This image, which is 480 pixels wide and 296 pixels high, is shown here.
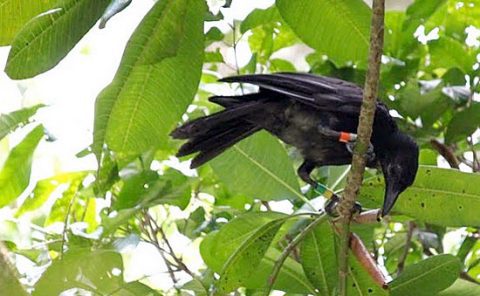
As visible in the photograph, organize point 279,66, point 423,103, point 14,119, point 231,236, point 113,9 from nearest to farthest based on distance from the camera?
1. point 113,9
2. point 231,236
3. point 14,119
4. point 423,103
5. point 279,66

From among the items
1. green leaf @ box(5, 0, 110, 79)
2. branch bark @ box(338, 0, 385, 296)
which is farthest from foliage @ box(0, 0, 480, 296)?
branch bark @ box(338, 0, 385, 296)

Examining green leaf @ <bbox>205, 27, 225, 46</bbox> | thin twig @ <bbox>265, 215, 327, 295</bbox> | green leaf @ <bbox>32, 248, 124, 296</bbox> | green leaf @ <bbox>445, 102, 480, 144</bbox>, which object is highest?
green leaf @ <bbox>205, 27, 225, 46</bbox>

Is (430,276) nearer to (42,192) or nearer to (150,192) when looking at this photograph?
(150,192)

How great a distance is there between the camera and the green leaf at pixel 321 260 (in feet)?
4.74

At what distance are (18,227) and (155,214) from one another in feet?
1.78

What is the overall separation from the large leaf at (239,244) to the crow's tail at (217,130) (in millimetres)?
207

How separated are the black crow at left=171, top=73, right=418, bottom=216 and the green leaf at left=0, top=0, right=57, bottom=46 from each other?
0.47 m

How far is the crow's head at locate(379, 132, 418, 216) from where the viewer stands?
1450mm

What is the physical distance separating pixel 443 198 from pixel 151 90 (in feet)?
1.68

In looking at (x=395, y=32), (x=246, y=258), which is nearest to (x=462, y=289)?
(x=246, y=258)

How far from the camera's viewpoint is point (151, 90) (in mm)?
1257

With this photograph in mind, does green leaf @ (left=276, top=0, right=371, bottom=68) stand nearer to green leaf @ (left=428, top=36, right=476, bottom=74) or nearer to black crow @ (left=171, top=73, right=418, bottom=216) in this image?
black crow @ (left=171, top=73, right=418, bottom=216)

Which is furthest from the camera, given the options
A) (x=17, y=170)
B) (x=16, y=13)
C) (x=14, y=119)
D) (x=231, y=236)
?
(x=17, y=170)

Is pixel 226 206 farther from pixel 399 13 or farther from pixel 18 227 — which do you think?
pixel 399 13
